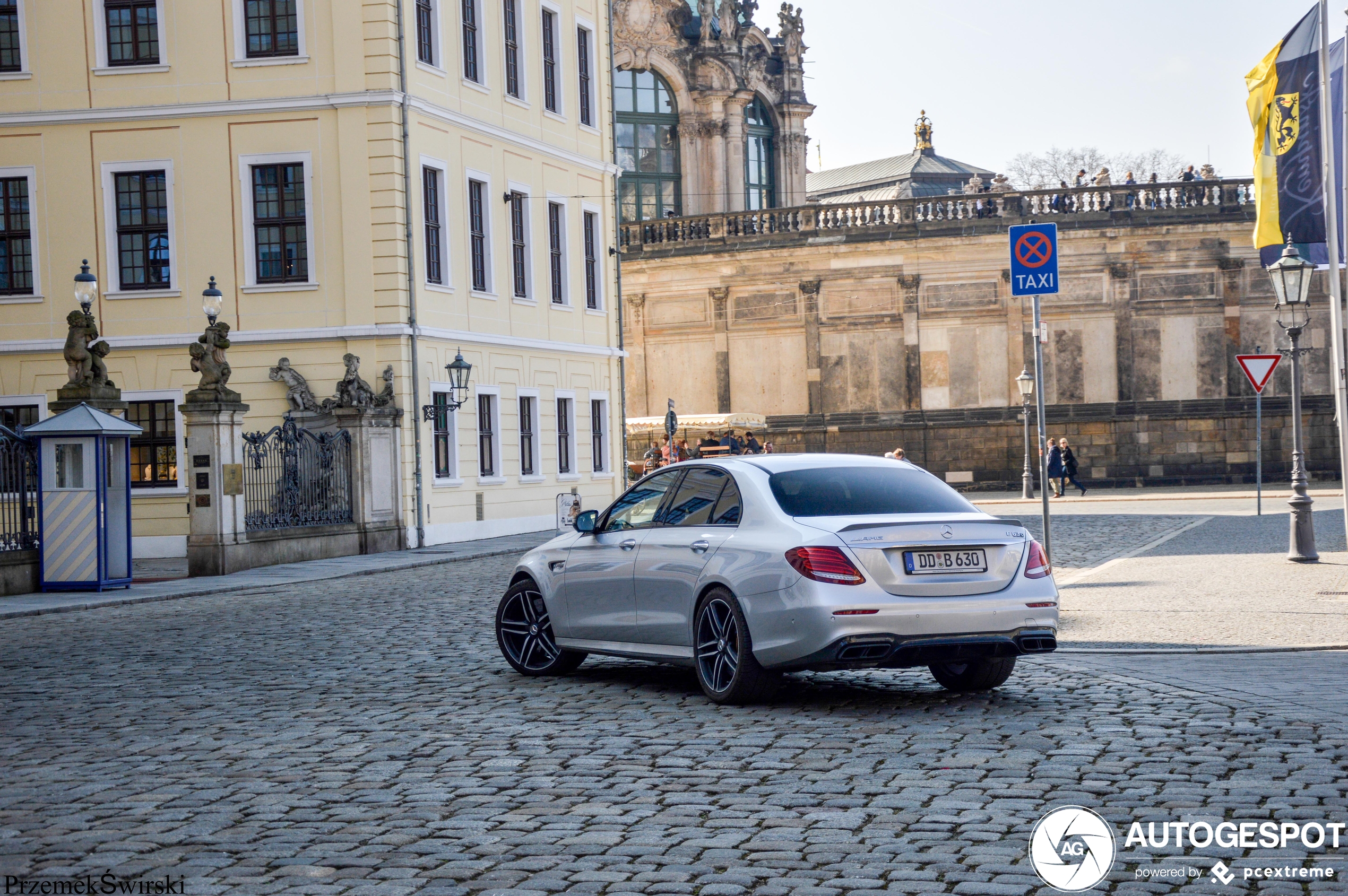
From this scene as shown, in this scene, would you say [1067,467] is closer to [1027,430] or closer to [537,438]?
[1027,430]

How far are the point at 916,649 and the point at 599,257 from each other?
31081 mm

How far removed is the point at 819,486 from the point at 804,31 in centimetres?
5898

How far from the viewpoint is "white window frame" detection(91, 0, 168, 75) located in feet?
103

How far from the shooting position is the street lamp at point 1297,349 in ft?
66.0

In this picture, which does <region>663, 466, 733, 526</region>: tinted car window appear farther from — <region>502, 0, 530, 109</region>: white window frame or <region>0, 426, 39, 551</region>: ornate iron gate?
<region>502, 0, 530, 109</region>: white window frame

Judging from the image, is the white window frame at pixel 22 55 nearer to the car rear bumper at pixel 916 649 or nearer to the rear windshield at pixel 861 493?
the rear windshield at pixel 861 493

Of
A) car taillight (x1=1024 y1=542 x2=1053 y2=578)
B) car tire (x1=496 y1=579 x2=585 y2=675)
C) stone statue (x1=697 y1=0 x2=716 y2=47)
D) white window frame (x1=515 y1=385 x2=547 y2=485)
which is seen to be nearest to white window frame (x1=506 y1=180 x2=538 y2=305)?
white window frame (x1=515 y1=385 x2=547 y2=485)

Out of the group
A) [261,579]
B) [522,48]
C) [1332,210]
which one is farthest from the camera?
[522,48]

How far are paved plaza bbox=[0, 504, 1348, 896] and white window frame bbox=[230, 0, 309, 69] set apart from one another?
20140mm

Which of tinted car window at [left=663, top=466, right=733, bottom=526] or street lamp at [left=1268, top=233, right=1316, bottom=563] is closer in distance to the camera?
tinted car window at [left=663, top=466, right=733, bottom=526]

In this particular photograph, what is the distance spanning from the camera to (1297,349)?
21.4m

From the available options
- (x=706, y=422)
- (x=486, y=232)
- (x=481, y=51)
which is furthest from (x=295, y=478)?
(x=706, y=422)

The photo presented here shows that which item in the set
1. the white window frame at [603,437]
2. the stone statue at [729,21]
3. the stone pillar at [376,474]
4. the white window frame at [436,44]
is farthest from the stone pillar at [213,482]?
the stone statue at [729,21]

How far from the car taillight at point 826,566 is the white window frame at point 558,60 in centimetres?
2910
